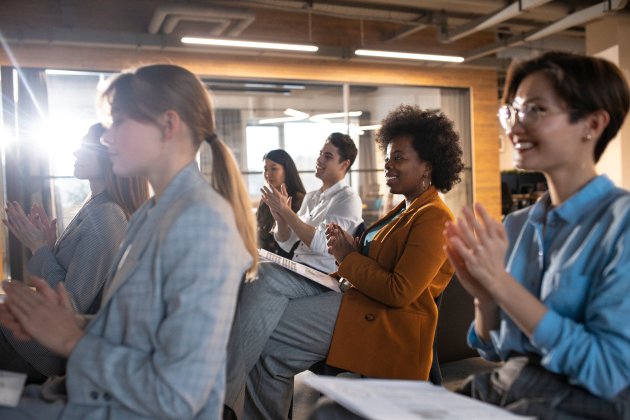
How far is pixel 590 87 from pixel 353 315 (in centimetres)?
117

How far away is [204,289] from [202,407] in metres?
0.27

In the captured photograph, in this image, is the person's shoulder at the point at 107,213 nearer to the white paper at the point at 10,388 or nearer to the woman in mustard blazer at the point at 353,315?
the woman in mustard blazer at the point at 353,315

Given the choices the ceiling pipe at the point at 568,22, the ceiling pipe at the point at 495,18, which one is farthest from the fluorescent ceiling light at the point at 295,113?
the ceiling pipe at the point at 568,22

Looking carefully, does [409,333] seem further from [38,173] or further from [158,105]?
[38,173]

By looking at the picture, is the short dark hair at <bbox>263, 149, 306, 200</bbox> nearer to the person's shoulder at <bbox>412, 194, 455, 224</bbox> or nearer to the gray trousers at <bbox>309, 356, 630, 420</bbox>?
the person's shoulder at <bbox>412, 194, 455, 224</bbox>

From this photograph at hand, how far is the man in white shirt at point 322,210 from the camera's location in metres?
3.08

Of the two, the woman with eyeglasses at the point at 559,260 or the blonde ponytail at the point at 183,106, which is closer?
the woman with eyeglasses at the point at 559,260


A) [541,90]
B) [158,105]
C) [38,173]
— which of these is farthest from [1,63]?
[541,90]

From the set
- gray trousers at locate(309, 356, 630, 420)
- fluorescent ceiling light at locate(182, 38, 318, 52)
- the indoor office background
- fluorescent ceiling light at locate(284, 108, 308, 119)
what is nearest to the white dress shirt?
gray trousers at locate(309, 356, 630, 420)

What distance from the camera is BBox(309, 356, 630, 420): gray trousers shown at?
3.18ft

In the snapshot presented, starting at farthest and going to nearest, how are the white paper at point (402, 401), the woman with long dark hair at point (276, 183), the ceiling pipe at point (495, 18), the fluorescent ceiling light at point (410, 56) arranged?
the fluorescent ceiling light at point (410, 56), the ceiling pipe at point (495, 18), the woman with long dark hair at point (276, 183), the white paper at point (402, 401)

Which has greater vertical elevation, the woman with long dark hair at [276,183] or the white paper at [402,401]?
the woman with long dark hair at [276,183]

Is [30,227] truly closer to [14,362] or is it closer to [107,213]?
[107,213]

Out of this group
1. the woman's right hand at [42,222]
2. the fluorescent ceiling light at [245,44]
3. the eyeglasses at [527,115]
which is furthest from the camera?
the fluorescent ceiling light at [245,44]
